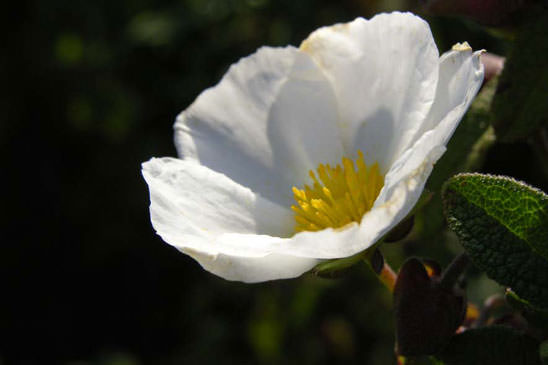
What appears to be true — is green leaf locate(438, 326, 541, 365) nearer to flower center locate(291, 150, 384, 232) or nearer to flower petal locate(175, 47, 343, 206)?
flower center locate(291, 150, 384, 232)

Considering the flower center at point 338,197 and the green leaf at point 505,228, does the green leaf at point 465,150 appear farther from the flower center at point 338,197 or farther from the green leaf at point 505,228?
the green leaf at point 505,228

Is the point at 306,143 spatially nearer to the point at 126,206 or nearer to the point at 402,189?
the point at 402,189

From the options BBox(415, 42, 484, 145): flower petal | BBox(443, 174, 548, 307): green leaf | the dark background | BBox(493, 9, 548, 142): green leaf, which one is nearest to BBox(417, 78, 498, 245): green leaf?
BBox(493, 9, 548, 142): green leaf

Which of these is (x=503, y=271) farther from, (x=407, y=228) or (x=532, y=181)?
(x=532, y=181)

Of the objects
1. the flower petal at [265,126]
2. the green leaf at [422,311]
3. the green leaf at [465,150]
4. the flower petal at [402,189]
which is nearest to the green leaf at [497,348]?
the green leaf at [422,311]

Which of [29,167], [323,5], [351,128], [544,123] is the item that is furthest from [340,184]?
[29,167]

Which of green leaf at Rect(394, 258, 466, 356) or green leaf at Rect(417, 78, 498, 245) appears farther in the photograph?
green leaf at Rect(417, 78, 498, 245)
